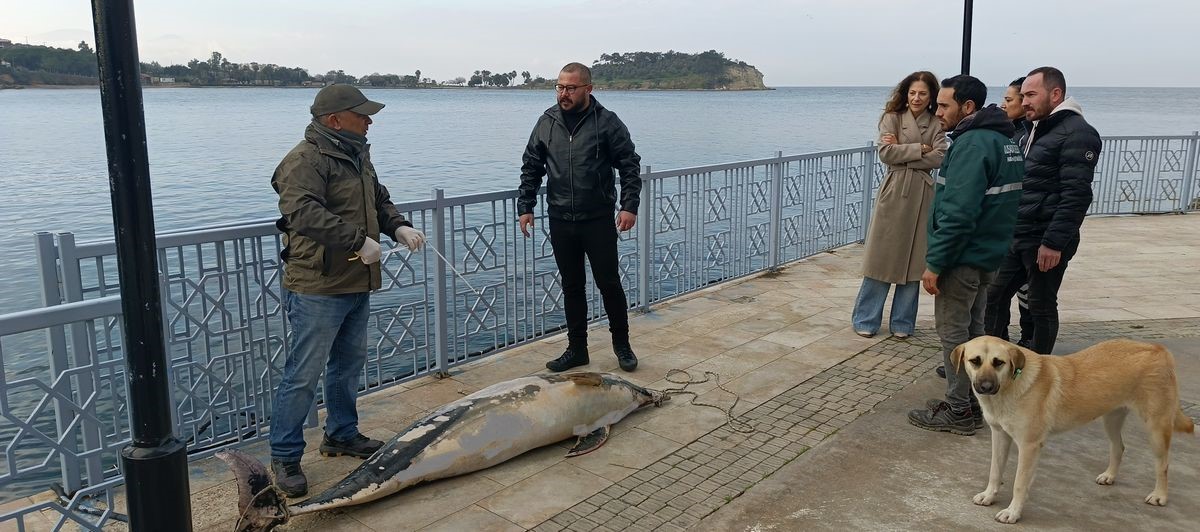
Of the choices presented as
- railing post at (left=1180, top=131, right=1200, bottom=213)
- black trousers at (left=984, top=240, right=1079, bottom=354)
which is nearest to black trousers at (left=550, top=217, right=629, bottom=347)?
black trousers at (left=984, top=240, right=1079, bottom=354)

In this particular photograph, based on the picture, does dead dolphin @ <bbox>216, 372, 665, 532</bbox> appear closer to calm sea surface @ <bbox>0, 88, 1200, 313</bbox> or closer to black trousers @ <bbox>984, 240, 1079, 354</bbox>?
black trousers @ <bbox>984, 240, 1079, 354</bbox>

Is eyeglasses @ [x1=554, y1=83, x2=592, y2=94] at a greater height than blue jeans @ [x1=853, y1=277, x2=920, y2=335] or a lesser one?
greater

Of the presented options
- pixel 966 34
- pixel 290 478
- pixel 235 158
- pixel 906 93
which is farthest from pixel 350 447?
pixel 235 158

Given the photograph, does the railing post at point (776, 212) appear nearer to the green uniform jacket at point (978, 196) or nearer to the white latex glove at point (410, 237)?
the green uniform jacket at point (978, 196)

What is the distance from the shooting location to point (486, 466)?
448 cm

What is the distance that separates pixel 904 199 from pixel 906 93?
809 mm

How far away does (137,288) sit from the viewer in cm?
304

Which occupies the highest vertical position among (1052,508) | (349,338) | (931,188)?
(931,188)

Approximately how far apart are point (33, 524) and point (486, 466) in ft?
6.68

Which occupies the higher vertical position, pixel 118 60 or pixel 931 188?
pixel 118 60

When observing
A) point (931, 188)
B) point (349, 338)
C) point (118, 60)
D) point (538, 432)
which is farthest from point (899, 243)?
point (118, 60)

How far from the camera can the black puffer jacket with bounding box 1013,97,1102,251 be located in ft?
17.0

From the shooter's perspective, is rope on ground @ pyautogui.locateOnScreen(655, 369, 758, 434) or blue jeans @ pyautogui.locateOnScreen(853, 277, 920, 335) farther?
blue jeans @ pyautogui.locateOnScreen(853, 277, 920, 335)

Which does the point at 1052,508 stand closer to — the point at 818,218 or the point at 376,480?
the point at 376,480
